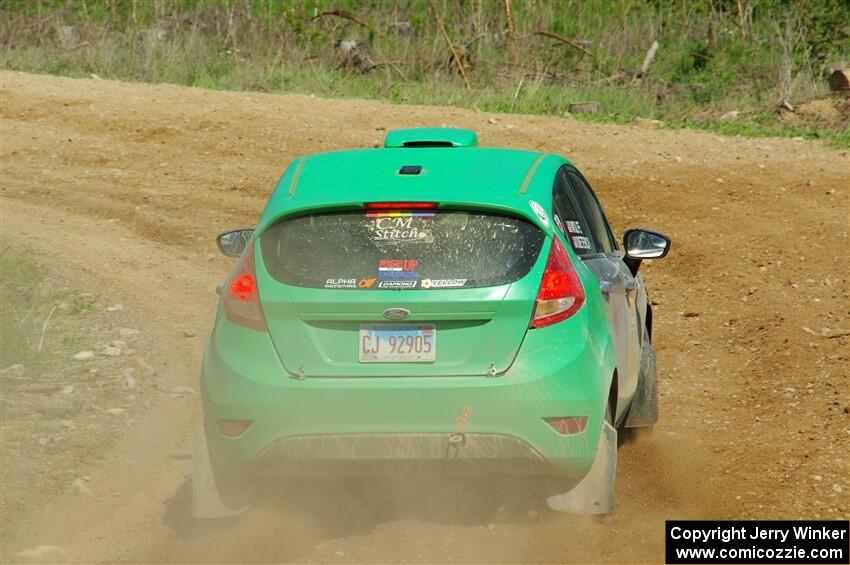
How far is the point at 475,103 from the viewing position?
58.3 ft

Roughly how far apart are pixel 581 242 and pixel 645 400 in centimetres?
139

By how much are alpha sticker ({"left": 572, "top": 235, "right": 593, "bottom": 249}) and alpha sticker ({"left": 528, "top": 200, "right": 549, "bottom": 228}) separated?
381mm

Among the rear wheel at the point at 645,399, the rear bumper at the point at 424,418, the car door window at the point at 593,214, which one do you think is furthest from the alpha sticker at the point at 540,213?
the rear wheel at the point at 645,399

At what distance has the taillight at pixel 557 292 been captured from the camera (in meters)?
5.20

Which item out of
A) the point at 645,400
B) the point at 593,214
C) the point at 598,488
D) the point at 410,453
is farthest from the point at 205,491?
the point at 645,400

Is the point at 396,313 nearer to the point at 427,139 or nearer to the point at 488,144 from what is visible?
the point at 427,139

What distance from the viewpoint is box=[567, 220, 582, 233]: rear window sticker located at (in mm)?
5816

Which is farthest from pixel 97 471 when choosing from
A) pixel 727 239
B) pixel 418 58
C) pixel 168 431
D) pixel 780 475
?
pixel 418 58

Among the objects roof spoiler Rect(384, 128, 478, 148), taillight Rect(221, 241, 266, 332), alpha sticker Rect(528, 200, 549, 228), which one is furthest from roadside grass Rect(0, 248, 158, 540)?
alpha sticker Rect(528, 200, 549, 228)

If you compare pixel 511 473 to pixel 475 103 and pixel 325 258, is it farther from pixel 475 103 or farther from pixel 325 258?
pixel 475 103

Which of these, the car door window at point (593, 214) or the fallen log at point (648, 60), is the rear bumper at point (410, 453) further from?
the fallen log at point (648, 60)

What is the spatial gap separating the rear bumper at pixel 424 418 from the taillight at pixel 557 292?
0.08 m

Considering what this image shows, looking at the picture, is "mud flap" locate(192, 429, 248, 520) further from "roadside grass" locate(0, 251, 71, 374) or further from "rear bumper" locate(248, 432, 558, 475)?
"roadside grass" locate(0, 251, 71, 374)

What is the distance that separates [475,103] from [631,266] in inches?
434
